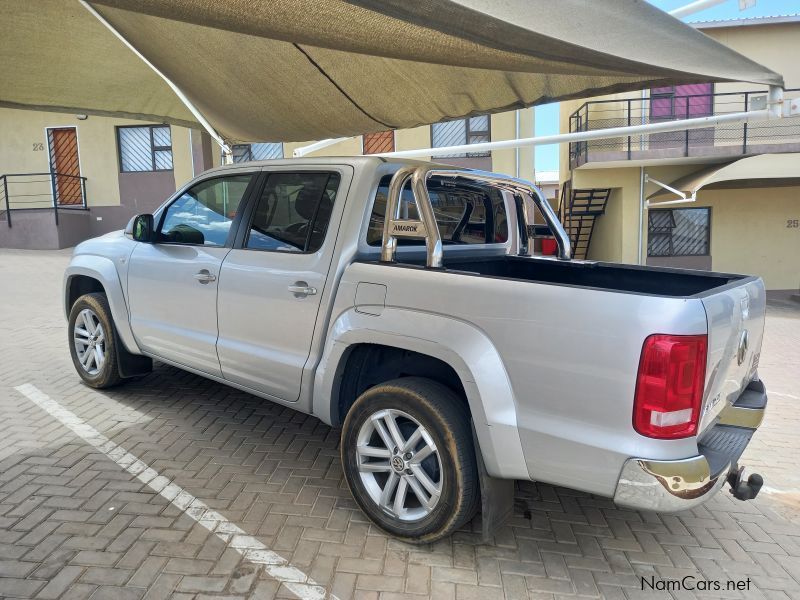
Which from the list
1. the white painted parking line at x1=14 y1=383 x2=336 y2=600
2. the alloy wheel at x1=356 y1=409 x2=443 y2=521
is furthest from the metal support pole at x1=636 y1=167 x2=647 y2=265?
the white painted parking line at x1=14 y1=383 x2=336 y2=600

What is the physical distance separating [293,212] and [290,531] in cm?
187

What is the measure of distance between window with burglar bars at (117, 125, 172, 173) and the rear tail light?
63.7 ft

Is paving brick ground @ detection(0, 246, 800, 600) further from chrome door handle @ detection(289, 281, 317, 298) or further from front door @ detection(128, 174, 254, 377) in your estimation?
chrome door handle @ detection(289, 281, 317, 298)

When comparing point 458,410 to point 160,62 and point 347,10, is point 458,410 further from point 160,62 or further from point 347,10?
point 160,62

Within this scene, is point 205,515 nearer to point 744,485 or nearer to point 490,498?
point 490,498

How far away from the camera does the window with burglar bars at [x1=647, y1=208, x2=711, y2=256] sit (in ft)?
54.4

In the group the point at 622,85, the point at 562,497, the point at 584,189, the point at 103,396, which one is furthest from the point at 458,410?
the point at 584,189

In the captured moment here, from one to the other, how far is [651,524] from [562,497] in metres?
0.51

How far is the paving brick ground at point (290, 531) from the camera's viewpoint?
2.65 m

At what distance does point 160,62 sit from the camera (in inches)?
213

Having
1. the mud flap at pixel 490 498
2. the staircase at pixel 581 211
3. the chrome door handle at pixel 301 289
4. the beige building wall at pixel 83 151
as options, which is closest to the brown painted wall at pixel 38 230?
the beige building wall at pixel 83 151

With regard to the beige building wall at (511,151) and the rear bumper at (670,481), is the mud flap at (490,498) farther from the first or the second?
the beige building wall at (511,151)

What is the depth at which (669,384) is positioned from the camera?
7.07 feet

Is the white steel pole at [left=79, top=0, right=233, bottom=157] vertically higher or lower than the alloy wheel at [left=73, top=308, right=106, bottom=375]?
higher
